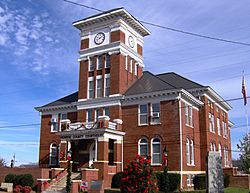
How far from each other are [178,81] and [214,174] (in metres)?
23.3

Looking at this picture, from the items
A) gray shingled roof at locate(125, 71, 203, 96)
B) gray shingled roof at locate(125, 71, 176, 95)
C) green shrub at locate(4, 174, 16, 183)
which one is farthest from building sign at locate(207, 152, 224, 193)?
green shrub at locate(4, 174, 16, 183)

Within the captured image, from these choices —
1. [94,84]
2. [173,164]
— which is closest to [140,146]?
[173,164]

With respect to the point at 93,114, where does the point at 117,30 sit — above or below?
above

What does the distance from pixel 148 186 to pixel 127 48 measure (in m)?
22.4

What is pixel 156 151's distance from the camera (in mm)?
34375

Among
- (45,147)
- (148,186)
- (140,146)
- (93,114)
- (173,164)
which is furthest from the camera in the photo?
(45,147)

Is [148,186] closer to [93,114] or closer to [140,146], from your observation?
[140,146]

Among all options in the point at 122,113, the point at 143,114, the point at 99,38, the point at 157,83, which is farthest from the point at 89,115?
the point at 99,38

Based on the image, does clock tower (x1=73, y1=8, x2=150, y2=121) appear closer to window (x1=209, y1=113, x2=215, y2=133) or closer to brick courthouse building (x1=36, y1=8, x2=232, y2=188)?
brick courthouse building (x1=36, y1=8, x2=232, y2=188)

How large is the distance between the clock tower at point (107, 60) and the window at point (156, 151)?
5128 millimetres

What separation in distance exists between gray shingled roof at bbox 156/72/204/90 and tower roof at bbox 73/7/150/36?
6552 millimetres

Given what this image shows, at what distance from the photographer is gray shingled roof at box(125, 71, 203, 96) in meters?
36.2

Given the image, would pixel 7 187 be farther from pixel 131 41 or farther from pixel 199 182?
pixel 131 41

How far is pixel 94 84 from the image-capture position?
3966 centimetres
